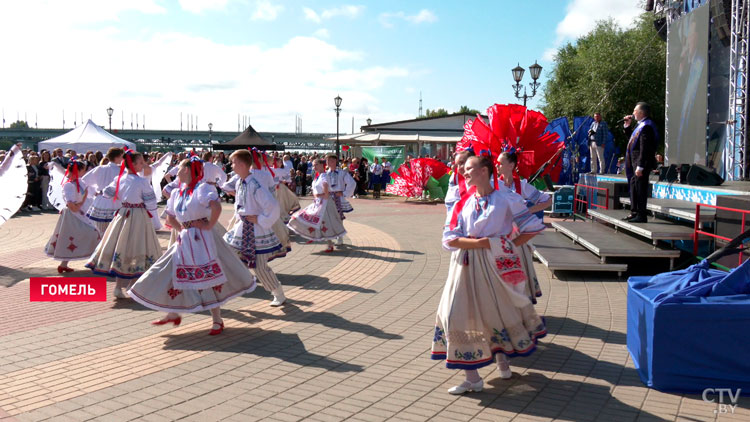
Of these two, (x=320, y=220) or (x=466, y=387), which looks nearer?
(x=466, y=387)

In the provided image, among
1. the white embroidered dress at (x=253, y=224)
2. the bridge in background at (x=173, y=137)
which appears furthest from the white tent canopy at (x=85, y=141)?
the bridge in background at (x=173, y=137)

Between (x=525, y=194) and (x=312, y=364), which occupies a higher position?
(x=525, y=194)

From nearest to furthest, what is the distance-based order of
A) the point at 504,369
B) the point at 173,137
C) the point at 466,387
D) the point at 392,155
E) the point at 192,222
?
the point at 466,387 < the point at 504,369 < the point at 192,222 < the point at 392,155 < the point at 173,137

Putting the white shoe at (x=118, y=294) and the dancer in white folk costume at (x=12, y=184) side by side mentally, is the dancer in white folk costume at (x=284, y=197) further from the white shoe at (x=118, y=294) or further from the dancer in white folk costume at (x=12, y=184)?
the dancer in white folk costume at (x=12, y=184)

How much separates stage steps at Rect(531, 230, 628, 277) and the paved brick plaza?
0.23 metres

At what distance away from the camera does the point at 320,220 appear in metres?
11.7

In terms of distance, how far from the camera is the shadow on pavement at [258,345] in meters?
5.55

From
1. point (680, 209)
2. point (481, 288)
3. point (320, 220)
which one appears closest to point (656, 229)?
point (680, 209)

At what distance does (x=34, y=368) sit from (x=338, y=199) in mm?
7450

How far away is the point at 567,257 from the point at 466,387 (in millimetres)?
5475

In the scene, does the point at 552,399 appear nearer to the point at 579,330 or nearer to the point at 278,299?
the point at 579,330

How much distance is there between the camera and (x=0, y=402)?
180 inches

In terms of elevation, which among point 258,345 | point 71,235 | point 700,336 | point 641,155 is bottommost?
point 258,345
